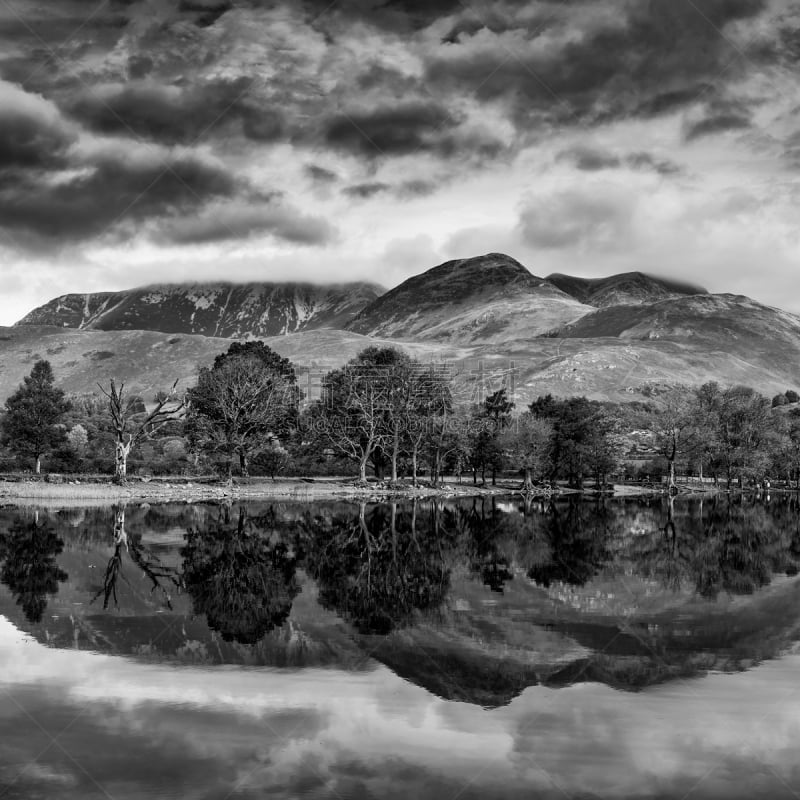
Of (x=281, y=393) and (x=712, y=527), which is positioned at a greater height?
(x=281, y=393)

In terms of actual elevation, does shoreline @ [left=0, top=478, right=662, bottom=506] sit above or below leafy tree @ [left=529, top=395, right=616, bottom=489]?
below

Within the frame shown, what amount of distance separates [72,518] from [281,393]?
50698mm

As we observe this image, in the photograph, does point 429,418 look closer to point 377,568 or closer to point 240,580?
point 377,568

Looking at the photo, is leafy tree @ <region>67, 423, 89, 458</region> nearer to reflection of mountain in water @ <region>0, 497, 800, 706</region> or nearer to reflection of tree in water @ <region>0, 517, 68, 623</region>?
reflection of mountain in water @ <region>0, 497, 800, 706</region>

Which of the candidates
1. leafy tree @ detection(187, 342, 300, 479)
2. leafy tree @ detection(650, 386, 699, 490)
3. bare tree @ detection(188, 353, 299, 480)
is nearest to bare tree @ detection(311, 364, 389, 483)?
leafy tree @ detection(187, 342, 300, 479)

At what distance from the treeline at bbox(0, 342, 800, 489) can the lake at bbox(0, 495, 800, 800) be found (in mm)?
58558

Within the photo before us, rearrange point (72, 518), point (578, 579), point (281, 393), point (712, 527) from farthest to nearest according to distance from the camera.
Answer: point (281, 393) → point (712, 527) → point (72, 518) → point (578, 579)

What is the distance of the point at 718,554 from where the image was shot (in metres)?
40.0

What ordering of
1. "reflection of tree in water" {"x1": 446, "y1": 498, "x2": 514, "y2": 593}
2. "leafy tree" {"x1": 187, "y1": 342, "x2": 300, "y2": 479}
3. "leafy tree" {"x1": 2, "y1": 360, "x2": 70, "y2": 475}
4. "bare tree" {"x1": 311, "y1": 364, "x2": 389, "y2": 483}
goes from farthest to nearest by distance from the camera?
1. "leafy tree" {"x1": 2, "y1": 360, "x2": 70, "y2": 475}
2. "bare tree" {"x1": 311, "y1": 364, "x2": 389, "y2": 483}
3. "leafy tree" {"x1": 187, "y1": 342, "x2": 300, "y2": 479}
4. "reflection of tree in water" {"x1": 446, "y1": 498, "x2": 514, "y2": 593}

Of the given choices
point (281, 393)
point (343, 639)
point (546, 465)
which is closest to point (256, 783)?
point (343, 639)

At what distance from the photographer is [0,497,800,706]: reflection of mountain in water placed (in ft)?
57.0

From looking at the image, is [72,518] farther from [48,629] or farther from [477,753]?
[477,753]

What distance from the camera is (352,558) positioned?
113 feet

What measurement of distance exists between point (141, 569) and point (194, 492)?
5313cm
